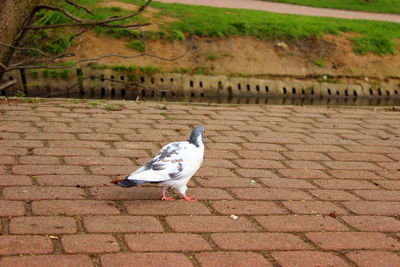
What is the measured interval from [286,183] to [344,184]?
0.47 m

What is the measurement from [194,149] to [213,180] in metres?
0.61

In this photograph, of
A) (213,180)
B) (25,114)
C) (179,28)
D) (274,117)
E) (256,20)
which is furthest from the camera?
(256,20)

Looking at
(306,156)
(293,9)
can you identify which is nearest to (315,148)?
(306,156)

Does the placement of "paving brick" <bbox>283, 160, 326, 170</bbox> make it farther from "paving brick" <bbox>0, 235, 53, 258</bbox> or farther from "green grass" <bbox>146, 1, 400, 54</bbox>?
"green grass" <bbox>146, 1, 400, 54</bbox>

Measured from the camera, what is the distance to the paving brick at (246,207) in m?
4.20

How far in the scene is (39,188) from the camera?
4391mm

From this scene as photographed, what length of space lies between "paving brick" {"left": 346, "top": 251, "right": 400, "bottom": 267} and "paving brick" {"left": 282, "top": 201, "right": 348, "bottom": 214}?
68 centimetres

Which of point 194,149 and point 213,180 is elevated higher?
point 194,149

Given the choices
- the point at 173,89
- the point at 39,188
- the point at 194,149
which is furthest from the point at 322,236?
the point at 173,89

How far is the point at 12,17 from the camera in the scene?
6.76 meters

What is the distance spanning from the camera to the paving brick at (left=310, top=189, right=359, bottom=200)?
4.63m

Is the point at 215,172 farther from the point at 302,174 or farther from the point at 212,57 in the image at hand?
the point at 212,57

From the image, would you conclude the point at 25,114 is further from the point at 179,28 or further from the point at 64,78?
the point at 179,28

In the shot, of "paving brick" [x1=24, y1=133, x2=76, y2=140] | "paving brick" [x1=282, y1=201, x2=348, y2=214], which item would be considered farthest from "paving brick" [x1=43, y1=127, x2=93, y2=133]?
"paving brick" [x1=282, y1=201, x2=348, y2=214]
